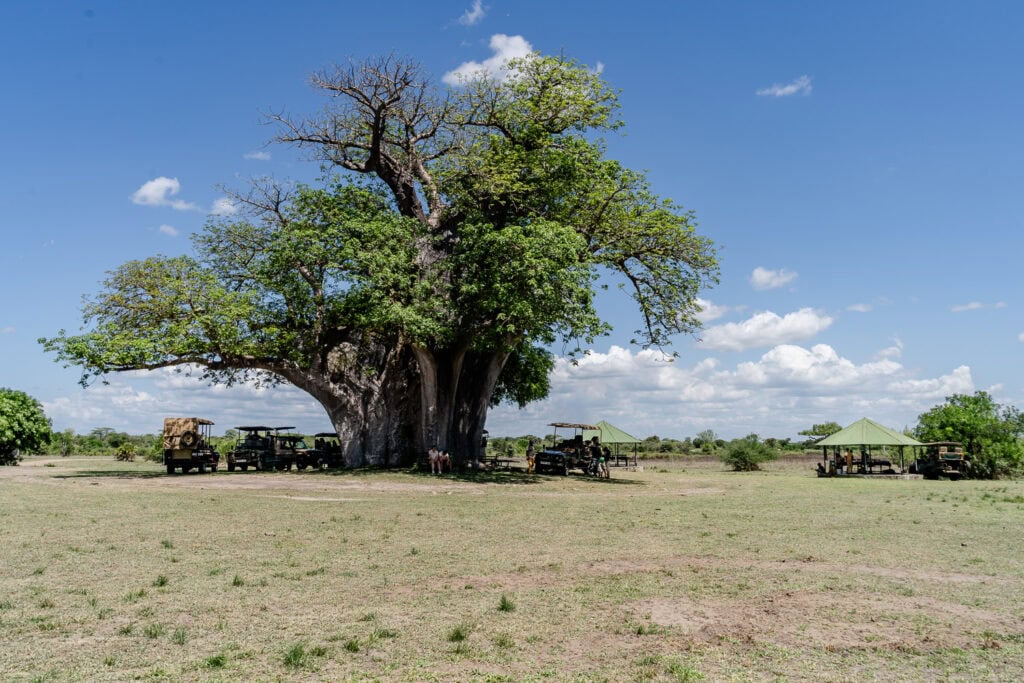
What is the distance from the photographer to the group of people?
89.1ft

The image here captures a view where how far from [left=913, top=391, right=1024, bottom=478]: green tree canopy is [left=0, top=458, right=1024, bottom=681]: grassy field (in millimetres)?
22298

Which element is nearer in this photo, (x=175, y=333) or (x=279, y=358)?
(x=175, y=333)

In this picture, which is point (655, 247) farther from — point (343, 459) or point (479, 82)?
point (343, 459)

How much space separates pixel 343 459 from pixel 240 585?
78.8 ft

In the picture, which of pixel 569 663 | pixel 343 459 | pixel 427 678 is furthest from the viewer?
pixel 343 459

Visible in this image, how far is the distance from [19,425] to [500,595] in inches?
1600

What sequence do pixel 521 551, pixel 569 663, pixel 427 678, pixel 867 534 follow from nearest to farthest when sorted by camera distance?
1. pixel 427 678
2. pixel 569 663
3. pixel 521 551
4. pixel 867 534

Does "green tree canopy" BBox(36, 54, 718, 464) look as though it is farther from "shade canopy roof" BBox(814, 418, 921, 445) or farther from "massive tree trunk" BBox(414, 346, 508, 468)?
"shade canopy roof" BBox(814, 418, 921, 445)

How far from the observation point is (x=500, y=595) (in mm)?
7297

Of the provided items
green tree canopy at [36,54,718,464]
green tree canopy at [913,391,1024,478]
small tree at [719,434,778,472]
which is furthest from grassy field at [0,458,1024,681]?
small tree at [719,434,778,472]

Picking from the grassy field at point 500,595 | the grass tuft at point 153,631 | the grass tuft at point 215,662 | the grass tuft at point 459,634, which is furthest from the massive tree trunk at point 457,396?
the grass tuft at point 215,662

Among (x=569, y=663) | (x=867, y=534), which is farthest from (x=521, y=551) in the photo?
(x=867, y=534)

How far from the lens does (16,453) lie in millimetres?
38656

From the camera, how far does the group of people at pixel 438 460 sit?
2717 cm
